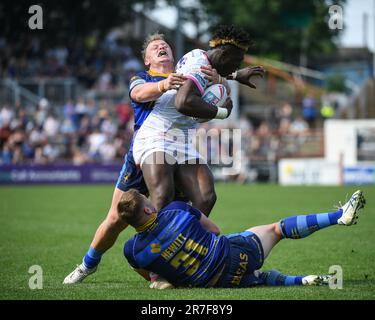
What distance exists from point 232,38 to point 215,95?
576 millimetres

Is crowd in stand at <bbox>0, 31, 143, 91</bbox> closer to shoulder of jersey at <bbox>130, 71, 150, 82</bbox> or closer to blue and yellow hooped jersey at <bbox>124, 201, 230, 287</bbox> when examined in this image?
shoulder of jersey at <bbox>130, 71, 150, 82</bbox>

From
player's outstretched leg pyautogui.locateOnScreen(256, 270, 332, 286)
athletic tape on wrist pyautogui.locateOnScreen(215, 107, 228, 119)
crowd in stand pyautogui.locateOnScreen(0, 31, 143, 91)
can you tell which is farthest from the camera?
crowd in stand pyautogui.locateOnScreen(0, 31, 143, 91)

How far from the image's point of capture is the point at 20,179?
27.2 m

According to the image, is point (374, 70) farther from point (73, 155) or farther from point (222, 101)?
point (222, 101)

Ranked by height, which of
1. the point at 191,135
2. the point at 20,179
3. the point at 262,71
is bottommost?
the point at 20,179

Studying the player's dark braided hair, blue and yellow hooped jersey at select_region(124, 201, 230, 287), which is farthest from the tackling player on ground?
the player's dark braided hair

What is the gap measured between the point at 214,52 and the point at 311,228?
1.97 m

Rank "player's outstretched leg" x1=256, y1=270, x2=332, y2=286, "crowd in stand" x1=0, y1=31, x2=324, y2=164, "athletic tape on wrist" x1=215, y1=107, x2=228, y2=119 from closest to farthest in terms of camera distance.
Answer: "player's outstretched leg" x1=256, y1=270, x2=332, y2=286 < "athletic tape on wrist" x1=215, y1=107, x2=228, y2=119 < "crowd in stand" x1=0, y1=31, x2=324, y2=164

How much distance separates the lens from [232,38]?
24.4 feet

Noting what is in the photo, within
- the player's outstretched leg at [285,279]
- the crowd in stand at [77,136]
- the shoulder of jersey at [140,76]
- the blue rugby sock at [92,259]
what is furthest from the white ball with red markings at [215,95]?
the crowd in stand at [77,136]

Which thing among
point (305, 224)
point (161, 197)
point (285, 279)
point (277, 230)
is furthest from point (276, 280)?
point (161, 197)

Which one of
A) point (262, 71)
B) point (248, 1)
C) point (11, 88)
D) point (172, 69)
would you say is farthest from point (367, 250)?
point (248, 1)

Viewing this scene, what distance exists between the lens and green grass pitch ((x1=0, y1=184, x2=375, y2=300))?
660 cm

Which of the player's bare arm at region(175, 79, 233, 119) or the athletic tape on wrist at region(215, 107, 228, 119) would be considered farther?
the athletic tape on wrist at region(215, 107, 228, 119)
